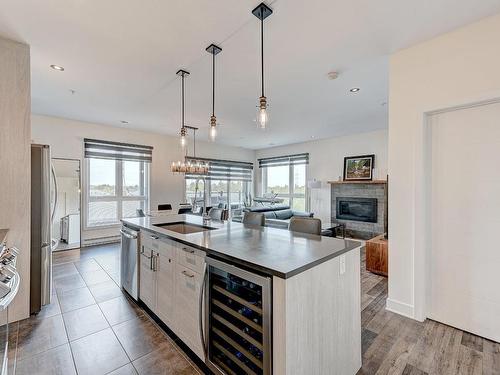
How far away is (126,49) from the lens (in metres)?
2.46

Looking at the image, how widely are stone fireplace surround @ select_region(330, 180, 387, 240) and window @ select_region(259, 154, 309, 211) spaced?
1148mm

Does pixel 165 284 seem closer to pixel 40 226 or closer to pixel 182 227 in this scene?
pixel 182 227

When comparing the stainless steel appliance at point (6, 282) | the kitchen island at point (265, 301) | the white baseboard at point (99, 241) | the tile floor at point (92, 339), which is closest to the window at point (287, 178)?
the white baseboard at point (99, 241)

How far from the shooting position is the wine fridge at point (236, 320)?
1.29 meters

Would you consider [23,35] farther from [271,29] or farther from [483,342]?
[483,342]

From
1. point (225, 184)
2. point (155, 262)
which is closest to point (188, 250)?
point (155, 262)

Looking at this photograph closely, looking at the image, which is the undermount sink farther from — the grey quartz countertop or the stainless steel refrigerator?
the stainless steel refrigerator

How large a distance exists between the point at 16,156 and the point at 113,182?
11.6ft

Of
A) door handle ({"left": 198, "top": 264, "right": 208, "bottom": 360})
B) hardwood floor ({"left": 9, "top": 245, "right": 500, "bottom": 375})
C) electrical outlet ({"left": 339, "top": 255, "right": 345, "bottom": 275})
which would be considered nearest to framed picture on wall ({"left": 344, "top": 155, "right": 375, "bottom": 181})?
hardwood floor ({"left": 9, "top": 245, "right": 500, "bottom": 375})

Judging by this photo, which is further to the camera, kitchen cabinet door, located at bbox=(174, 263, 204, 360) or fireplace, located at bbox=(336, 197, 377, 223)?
fireplace, located at bbox=(336, 197, 377, 223)

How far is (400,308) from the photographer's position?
2475mm

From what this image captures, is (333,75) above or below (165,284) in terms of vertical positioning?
above

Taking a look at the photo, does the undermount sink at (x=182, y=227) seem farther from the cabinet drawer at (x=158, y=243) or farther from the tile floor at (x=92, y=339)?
the tile floor at (x=92, y=339)

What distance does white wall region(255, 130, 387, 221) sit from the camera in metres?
6.03
